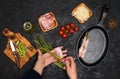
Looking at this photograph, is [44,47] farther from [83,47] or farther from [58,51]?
[83,47]

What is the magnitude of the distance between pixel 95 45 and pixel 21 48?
600 millimetres

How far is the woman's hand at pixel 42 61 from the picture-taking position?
3100 millimetres

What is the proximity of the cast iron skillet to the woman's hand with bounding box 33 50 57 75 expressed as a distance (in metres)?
0.23

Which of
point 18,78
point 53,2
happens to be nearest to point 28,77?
point 18,78

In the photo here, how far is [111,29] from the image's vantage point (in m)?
3.23

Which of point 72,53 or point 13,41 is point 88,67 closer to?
point 72,53

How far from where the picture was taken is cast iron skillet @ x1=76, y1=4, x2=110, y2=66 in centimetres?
319

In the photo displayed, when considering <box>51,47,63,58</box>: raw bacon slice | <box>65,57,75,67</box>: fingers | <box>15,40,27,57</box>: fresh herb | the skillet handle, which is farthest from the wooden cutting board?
the skillet handle

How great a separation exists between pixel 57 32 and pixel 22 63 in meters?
0.37

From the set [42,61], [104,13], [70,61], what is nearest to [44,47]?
[42,61]

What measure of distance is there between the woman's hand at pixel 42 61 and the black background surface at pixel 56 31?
6cm

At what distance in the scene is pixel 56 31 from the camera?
3193 mm

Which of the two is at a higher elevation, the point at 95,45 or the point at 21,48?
the point at 21,48

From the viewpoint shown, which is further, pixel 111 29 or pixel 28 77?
pixel 111 29
